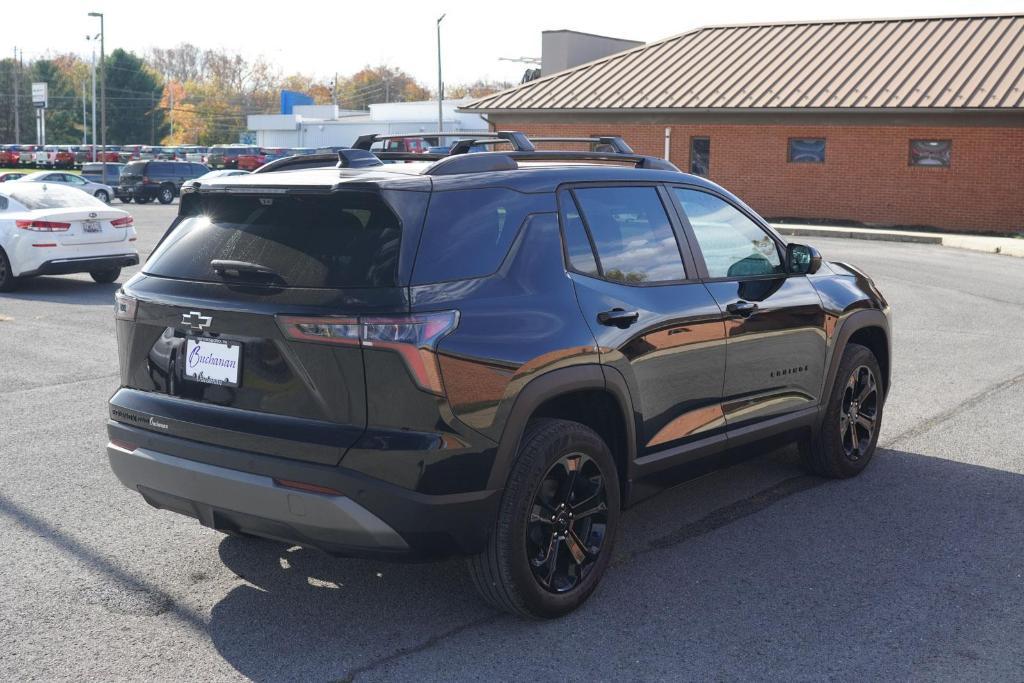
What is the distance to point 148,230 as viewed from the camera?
2898 cm

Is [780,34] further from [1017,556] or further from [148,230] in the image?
[1017,556]

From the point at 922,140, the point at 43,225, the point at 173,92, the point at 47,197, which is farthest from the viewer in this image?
the point at 173,92

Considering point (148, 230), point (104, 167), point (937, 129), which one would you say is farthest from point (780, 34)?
point (104, 167)

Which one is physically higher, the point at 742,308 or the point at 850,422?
the point at 742,308

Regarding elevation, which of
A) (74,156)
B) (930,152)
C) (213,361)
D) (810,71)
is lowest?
(213,361)

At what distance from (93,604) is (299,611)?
85 centimetres

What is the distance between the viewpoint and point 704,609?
180 inches

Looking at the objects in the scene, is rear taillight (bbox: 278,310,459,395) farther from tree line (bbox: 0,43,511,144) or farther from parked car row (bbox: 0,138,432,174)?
tree line (bbox: 0,43,511,144)

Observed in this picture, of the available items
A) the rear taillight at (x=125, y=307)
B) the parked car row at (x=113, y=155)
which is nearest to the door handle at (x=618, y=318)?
the rear taillight at (x=125, y=307)

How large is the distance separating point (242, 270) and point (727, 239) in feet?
8.40

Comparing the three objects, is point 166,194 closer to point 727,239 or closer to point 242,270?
point 727,239

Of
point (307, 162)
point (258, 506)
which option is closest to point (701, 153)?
point (307, 162)

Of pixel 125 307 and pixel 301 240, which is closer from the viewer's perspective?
pixel 301 240

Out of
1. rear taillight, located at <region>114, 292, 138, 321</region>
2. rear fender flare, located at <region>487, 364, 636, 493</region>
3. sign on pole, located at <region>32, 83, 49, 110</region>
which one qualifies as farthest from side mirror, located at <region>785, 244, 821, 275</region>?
sign on pole, located at <region>32, 83, 49, 110</region>
